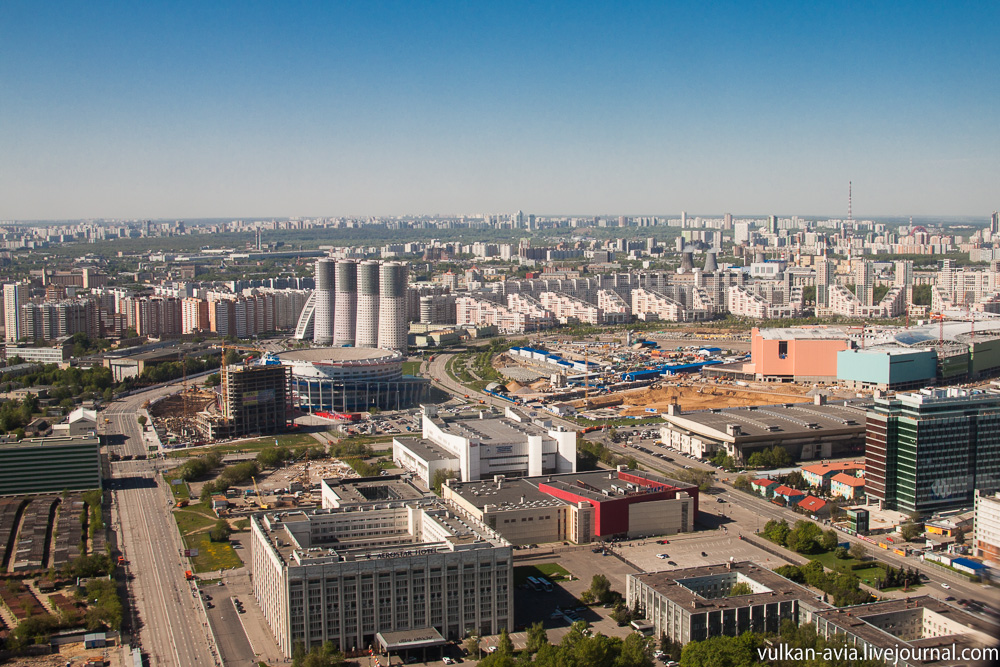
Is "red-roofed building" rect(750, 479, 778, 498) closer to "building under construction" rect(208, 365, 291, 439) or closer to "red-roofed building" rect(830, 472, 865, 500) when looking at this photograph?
"red-roofed building" rect(830, 472, 865, 500)

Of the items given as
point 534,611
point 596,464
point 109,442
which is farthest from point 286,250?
point 534,611

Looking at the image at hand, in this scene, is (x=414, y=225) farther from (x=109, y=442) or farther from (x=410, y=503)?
(x=410, y=503)

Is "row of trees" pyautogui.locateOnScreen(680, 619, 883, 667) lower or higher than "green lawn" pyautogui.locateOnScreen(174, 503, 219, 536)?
higher

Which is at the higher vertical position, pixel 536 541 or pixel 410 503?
pixel 410 503

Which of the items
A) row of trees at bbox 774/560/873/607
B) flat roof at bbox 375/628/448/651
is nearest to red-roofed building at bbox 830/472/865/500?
row of trees at bbox 774/560/873/607

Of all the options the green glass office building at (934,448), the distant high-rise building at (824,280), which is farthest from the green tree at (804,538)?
the distant high-rise building at (824,280)

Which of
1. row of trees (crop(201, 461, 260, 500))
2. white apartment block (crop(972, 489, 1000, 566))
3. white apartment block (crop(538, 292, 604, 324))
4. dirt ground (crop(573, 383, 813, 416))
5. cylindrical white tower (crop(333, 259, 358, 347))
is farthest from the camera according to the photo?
white apartment block (crop(538, 292, 604, 324))
